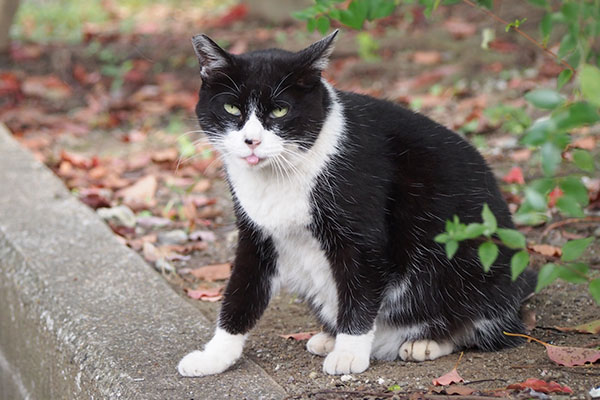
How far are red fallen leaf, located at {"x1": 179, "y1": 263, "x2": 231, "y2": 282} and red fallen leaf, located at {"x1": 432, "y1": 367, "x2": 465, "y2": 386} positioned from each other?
4.28ft

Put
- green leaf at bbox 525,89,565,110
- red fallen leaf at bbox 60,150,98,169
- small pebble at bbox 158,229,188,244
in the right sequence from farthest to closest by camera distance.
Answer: red fallen leaf at bbox 60,150,98,169 → small pebble at bbox 158,229,188,244 → green leaf at bbox 525,89,565,110

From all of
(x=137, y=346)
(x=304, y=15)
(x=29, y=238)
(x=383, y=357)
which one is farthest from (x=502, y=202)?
(x=29, y=238)

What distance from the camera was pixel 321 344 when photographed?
2596 millimetres

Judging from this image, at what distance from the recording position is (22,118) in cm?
598

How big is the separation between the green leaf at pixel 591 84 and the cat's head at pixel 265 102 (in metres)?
1.02

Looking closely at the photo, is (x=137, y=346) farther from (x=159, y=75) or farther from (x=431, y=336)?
(x=159, y=75)

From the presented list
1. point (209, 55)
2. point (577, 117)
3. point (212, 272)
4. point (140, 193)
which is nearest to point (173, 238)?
point (212, 272)

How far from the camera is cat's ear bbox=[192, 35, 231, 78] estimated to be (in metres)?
2.33

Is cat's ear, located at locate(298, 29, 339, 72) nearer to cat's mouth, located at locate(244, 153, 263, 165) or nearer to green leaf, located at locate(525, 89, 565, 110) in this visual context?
cat's mouth, located at locate(244, 153, 263, 165)

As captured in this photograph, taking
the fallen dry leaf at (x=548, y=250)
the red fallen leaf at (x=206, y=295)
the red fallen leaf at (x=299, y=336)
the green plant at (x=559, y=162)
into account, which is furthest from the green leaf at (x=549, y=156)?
the red fallen leaf at (x=206, y=295)

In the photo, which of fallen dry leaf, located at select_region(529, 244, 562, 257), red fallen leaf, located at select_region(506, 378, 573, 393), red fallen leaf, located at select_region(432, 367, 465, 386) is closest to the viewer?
red fallen leaf, located at select_region(506, 378, 573, 393)

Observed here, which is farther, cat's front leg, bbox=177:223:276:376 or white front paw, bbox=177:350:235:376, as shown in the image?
cat's front leg, bbox=177:223:276:376

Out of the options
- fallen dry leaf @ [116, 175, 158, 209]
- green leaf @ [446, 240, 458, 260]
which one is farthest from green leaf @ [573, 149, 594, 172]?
fallen dry leaf @ [116, 175, 158, 209]

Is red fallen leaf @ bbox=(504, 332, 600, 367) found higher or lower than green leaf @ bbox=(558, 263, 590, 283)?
lower
